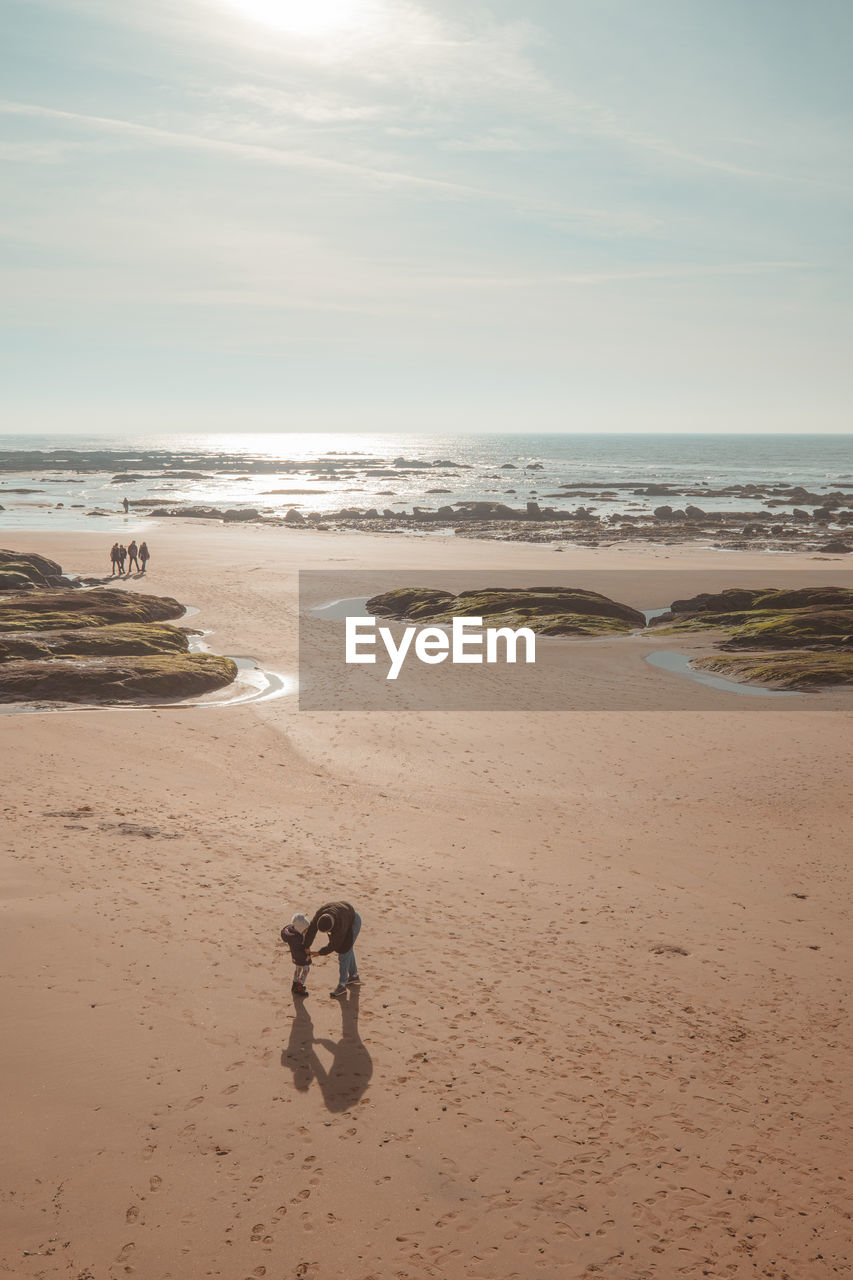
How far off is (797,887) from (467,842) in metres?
4.91

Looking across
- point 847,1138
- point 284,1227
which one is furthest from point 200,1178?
point 847,1138

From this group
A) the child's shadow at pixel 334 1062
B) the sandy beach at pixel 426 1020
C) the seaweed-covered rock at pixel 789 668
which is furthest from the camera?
the seaweed-covered rock at pixel 789 668

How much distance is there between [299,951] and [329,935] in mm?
358

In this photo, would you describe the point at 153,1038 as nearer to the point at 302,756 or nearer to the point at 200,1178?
the point at 200,1178

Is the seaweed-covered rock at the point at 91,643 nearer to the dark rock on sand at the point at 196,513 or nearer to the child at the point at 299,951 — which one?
the child at the point at 299,951

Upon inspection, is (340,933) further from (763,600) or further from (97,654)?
(763,600)

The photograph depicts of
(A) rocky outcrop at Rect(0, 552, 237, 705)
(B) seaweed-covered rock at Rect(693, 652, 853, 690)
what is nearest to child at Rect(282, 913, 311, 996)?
(A) rocky outcrop at Rect(0, 552, 237, 705)

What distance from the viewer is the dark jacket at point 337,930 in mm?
9680

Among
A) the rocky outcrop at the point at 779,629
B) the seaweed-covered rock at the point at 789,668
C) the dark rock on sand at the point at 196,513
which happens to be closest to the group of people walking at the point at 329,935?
the seaweed-covered rock at the point at 789,668

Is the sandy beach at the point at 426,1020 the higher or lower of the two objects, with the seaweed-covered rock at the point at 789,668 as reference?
lower

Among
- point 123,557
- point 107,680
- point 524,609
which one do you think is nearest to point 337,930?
point 107,680

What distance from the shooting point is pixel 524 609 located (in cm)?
3550

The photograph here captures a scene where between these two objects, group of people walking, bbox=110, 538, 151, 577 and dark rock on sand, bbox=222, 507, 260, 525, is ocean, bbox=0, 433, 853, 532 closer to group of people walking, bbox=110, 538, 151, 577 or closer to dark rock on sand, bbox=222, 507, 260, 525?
dark rock on sand, bbox=222, 507, 260, 525

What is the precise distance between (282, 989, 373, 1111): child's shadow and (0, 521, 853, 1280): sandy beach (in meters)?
0.04
